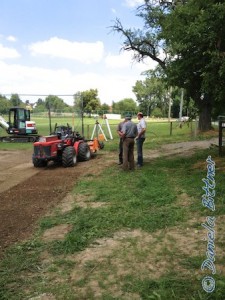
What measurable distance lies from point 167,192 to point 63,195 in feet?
8.09

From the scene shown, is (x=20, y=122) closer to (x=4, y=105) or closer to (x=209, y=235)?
(x=4, y=105)

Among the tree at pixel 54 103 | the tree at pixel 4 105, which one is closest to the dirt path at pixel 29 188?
the tree at pixel 54 103

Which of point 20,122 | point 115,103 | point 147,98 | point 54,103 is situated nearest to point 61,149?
point 54,103

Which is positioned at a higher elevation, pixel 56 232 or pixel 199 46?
pixel 199 46

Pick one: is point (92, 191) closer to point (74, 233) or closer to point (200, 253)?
point (74, 233)

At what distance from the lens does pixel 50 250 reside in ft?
16.8

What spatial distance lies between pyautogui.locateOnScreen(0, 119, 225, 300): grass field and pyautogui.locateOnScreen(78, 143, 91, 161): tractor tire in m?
6.18

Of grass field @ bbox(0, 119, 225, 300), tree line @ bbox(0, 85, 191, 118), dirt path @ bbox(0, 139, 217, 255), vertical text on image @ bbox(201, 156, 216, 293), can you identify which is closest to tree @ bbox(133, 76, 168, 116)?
tree line @ bbox(0, 85, 191, 118)

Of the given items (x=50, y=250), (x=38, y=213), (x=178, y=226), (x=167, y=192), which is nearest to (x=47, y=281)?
(x=50, y=250)

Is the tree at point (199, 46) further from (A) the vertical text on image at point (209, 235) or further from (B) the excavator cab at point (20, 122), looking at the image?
(B) the excavator cab at point (20, 122)

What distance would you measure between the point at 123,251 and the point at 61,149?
8.90 m

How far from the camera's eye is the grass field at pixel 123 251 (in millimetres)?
3936

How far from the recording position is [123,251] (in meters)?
4.95

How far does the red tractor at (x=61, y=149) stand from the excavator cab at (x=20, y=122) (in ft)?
42.4
